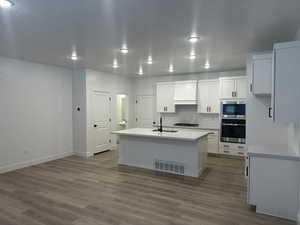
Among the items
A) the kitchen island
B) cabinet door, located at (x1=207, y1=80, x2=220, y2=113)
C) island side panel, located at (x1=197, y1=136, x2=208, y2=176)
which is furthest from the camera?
cabinet door, located at (x1=207, y1=80, x2=220, y2=113)

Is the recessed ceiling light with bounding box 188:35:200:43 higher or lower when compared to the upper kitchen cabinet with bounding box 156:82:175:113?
higher

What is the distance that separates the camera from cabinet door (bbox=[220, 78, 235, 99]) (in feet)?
18.7

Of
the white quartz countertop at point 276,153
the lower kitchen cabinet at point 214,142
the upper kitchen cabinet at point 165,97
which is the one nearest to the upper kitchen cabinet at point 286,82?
the white quartz countertop at point 276,153

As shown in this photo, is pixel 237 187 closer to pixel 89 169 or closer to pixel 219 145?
pixel 219 145

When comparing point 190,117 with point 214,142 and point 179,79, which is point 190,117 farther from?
point 179,79

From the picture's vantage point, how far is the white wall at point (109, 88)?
238 inches

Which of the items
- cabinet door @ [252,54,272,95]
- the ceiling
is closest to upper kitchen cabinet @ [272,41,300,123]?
the ceiling

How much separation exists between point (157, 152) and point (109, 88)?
318 centimetres

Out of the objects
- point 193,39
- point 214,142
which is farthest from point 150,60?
point 214,142

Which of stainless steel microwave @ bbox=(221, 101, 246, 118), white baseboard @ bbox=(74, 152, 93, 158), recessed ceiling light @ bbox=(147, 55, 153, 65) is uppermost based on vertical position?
recessed ceiling light @ bbox=(147, 55, 153, 65)

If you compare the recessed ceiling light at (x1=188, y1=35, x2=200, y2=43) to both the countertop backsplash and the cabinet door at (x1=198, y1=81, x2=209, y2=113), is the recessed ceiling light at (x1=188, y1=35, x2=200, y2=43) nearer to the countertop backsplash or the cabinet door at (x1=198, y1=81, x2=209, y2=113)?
the cabinet door at (x1=198, y1=81, x2=209, y2=113)

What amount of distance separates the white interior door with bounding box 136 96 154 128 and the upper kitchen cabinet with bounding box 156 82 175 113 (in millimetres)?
668

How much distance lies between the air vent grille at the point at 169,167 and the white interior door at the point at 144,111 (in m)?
3.06

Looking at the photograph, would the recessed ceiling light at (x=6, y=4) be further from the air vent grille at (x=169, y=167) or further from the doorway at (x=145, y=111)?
the doorway at (x=145, y=111)
